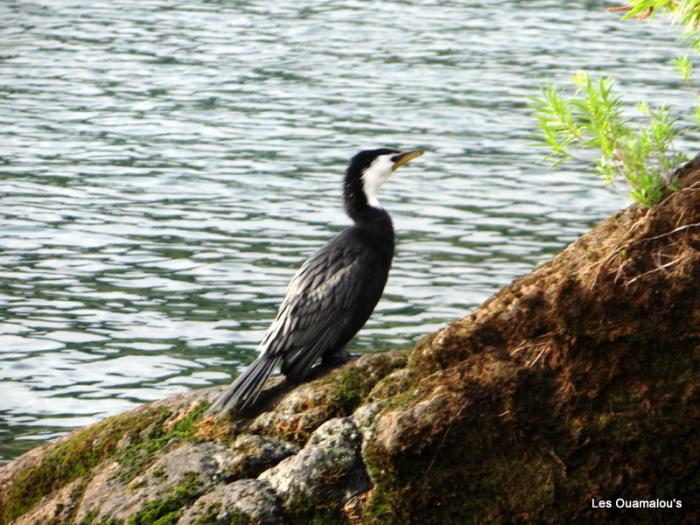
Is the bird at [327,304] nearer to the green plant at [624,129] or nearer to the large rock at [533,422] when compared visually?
→ the large rock at [533,422]

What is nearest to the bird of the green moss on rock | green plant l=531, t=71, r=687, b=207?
the green moss on rock

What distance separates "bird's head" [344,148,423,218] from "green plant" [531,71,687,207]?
6.11ft

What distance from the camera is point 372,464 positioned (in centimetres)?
533

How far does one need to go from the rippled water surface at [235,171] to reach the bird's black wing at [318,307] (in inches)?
77.3

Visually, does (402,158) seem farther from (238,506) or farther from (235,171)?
(235,171)

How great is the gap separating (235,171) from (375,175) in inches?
376

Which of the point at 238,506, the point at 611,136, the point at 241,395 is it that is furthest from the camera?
the point at 241,395

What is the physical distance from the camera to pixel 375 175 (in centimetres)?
714

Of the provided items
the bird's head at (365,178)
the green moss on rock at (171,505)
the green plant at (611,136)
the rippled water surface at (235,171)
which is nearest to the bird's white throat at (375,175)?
the bird's head at (365,178)

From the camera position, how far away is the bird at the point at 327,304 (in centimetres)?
617

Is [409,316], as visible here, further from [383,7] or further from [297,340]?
[383,7]

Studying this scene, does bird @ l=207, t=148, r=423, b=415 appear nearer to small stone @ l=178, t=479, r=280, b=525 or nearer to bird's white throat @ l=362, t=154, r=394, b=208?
bird's white throat @ l=362, t=154, r=394, b=208

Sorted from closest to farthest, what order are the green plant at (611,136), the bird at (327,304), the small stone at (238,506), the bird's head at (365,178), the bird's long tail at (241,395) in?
the green plant at (611,136), the small stone at (238,506), the bird's long tail at (241,395), the bird at (327,304), the bird's head at (365,178)

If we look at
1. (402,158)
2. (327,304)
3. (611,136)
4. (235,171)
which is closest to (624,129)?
(611,136)
